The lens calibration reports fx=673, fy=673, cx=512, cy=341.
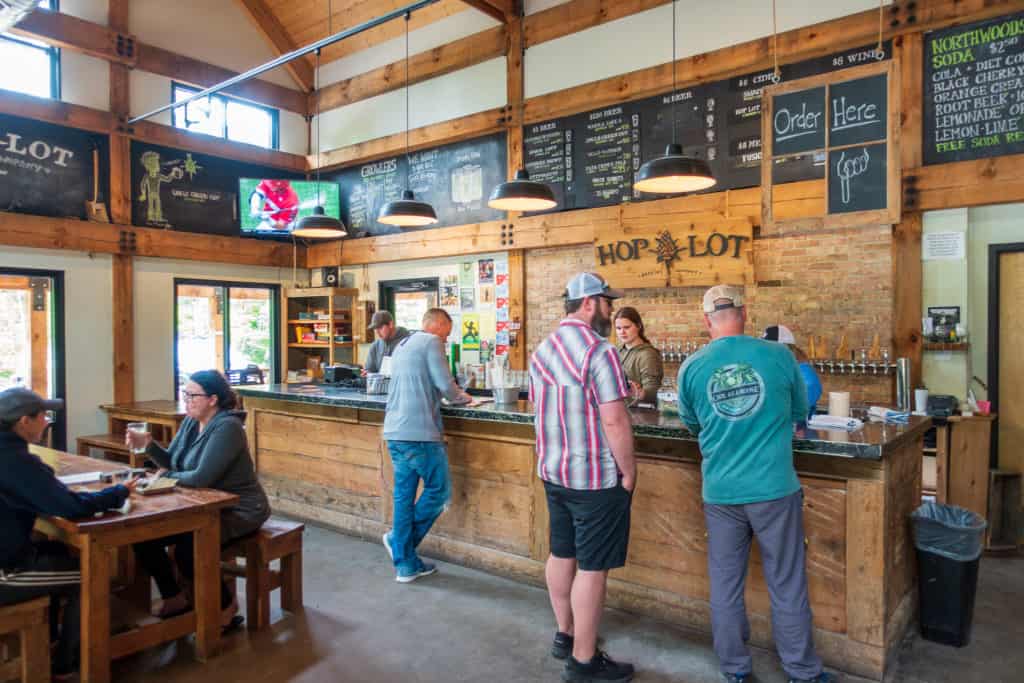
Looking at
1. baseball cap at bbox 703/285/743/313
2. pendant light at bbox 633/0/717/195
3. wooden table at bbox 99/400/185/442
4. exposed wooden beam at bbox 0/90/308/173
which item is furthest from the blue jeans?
exposed wooden beam at bbox 0/90/308/173

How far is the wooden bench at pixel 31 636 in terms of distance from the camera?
8.84 ft

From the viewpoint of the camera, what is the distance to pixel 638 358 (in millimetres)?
4652

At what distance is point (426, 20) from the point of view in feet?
26.0

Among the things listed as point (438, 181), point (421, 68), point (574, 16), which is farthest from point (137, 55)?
point (574, 16)

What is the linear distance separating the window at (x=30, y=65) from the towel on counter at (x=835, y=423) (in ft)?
25.3

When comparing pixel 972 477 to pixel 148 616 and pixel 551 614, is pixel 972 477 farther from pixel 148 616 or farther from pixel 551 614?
pixel 148 616

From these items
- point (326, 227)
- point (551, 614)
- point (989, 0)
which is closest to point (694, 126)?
point (989, 0)

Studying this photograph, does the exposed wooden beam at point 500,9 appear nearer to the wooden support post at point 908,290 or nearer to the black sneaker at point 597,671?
the wooden support post at point 908,290

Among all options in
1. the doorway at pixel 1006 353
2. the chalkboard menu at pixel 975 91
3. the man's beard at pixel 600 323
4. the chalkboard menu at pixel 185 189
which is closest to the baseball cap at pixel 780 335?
the man's beard at pixel 600 323

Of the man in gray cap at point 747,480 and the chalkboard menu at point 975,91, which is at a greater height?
the chalkboard menu at point 975,91

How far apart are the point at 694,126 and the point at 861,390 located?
2.67m

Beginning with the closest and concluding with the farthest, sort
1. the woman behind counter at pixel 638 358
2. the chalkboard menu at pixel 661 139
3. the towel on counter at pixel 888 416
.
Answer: the towel on counter at pixel 888 416, the woman behind counter at pixel 638 358, the chalkboard menu at pixel 661 139

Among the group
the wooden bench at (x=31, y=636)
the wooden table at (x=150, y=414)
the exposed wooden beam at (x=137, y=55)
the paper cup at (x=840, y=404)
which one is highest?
the exposed wooden beam at (x=137, y=55)

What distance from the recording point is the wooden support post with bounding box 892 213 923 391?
200 inches
